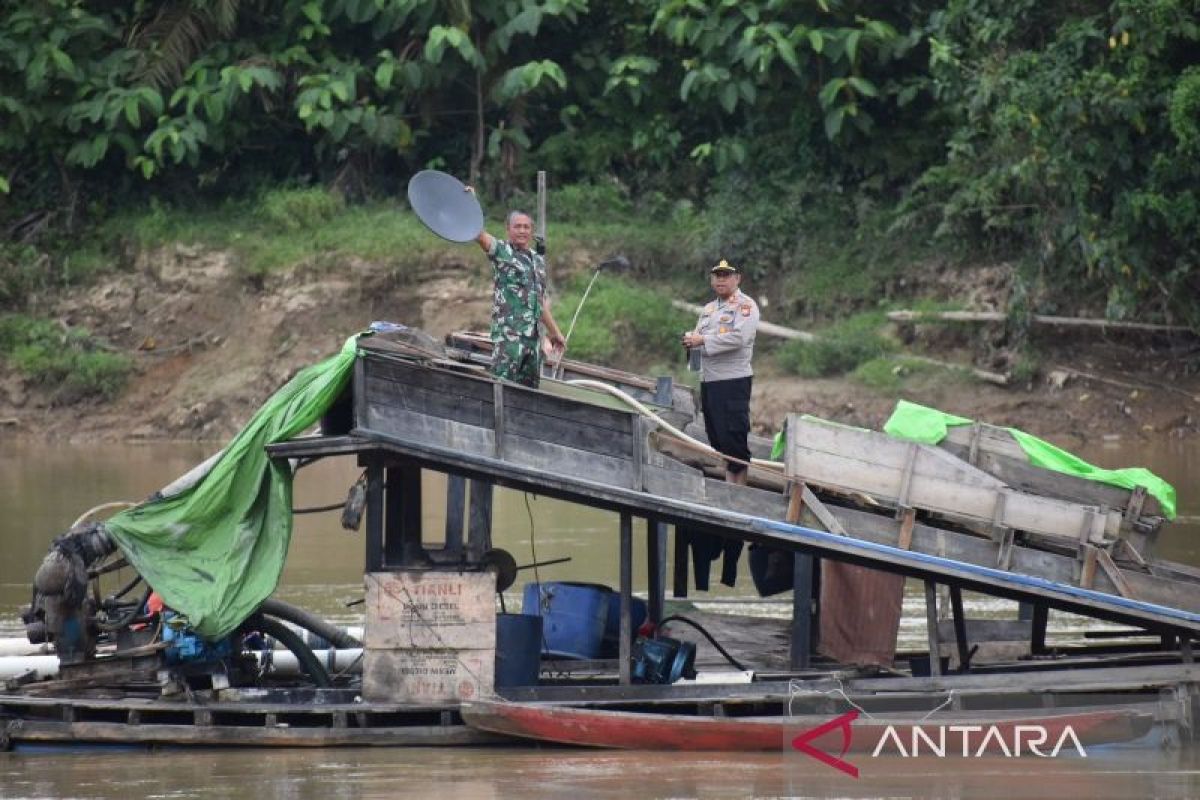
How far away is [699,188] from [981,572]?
16.0m

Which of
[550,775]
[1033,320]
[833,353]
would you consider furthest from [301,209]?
[550,775]

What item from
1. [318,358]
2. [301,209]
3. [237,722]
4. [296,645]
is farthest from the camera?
[301,209]

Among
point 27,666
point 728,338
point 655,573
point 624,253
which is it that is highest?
point 624,253

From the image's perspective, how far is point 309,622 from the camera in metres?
10.8

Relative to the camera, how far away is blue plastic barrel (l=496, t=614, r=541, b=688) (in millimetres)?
9992

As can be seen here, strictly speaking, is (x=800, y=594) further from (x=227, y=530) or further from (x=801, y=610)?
(x=227, y=530)

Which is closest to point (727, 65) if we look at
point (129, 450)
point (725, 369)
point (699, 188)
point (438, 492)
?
point (699, 188)

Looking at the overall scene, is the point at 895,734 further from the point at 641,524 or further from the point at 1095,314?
the point at 1095,314

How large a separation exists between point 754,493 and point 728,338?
3.24 feet

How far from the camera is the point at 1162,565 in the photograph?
400 inches

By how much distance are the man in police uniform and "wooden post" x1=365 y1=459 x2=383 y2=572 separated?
1881 mm

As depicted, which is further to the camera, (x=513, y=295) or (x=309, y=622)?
(x=309, y=622)

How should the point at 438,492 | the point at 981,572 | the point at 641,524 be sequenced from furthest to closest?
the point at 438,492, the point at 641,524, the point at 981,572

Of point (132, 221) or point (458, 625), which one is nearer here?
point (458, 625)
